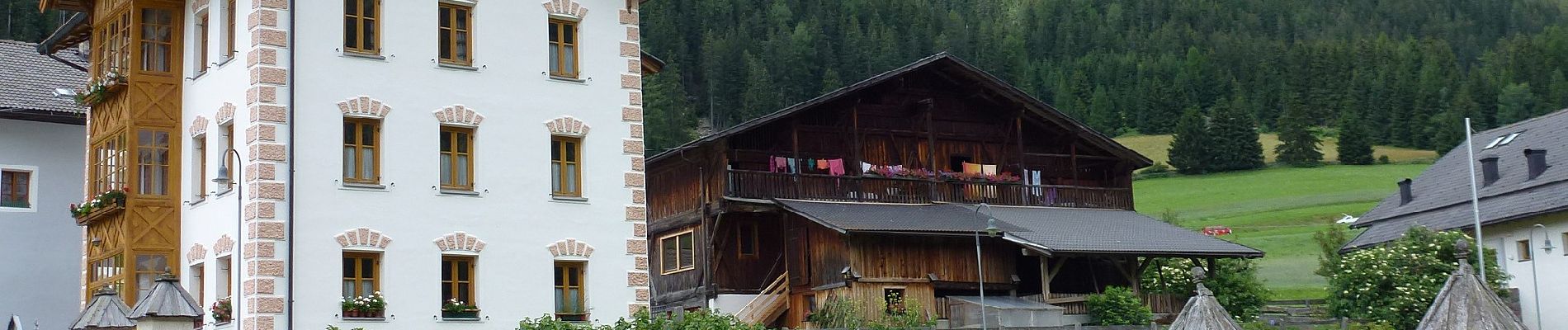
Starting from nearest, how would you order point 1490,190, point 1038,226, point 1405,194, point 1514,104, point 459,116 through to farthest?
point 459,116, point 1038,226, point 1490,190, point 1405,194, point 1514,104

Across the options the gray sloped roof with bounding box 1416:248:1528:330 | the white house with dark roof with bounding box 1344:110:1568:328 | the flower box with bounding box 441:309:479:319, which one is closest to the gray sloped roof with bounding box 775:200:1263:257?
the white house with dark roof with bounding box 1344:110:1568:328

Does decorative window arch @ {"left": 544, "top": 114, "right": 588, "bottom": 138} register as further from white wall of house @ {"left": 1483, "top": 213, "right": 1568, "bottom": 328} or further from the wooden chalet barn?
white wall of house @ {"left": 1483, "top": 213, "right": 1568, "bottom": 328}

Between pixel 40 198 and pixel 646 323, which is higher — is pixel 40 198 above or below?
above

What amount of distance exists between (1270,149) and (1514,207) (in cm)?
8553

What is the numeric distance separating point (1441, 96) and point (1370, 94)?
5776 mm

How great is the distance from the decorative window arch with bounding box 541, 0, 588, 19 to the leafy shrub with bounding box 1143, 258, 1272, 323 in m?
18.2

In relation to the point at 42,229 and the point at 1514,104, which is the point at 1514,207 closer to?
the point at 42,229

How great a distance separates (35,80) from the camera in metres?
39.1

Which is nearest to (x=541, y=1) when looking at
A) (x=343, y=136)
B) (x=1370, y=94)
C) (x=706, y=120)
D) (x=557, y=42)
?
(x=557, y=42)

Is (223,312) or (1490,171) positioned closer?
(223,312)

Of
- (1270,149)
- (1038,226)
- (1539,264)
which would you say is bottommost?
(1539,264)

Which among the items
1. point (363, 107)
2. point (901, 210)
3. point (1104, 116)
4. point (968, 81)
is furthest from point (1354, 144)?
point (363, 107)

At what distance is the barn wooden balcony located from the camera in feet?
136

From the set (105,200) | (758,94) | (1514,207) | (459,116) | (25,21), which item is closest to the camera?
(459,116)
